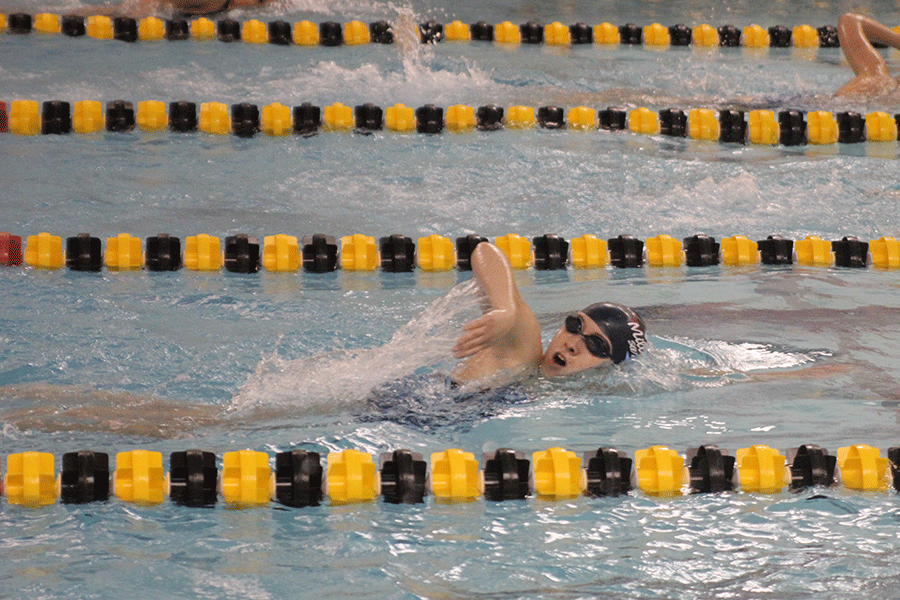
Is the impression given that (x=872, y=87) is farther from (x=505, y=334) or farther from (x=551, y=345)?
(x=505, y=334)

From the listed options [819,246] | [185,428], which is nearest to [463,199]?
[819,246]

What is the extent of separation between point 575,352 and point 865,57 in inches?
182

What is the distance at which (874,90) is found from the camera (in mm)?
7004

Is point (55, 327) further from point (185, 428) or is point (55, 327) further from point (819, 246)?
point (819, 246)

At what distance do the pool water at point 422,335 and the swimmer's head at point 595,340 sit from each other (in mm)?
123

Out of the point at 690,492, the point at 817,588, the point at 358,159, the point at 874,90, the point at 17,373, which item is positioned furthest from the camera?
the point at 874,90

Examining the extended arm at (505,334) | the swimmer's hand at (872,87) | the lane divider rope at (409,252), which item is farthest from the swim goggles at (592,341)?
the swimmer's hand at (872,87)

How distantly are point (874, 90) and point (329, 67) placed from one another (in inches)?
142

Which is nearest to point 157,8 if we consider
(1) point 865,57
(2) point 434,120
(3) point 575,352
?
(2) point 434,120

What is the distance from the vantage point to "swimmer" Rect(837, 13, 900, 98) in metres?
7.00

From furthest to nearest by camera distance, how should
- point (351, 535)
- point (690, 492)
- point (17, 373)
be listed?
point (17, 373) → point (690, 492) → point (351, 535)

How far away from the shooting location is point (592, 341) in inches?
138

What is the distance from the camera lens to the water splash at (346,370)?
351cm

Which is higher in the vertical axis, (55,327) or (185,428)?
(55,327)
